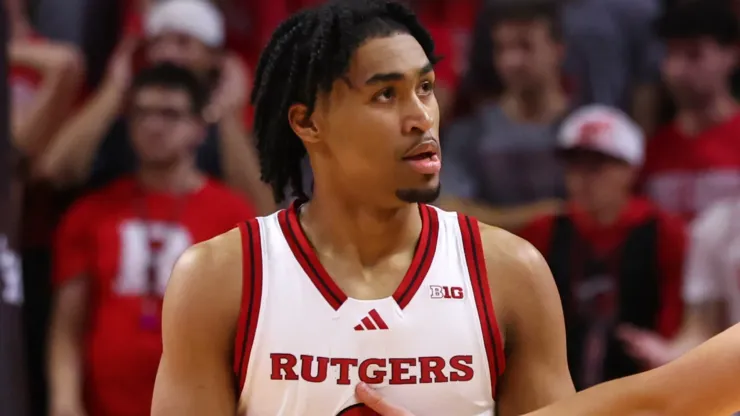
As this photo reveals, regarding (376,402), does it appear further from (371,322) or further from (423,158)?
(423,158)

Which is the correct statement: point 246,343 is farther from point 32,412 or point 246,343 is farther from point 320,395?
point 32,412

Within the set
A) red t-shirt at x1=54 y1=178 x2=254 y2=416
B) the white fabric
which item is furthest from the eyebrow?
the white fabric

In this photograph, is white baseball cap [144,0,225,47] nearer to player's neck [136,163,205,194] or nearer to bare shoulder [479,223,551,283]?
player's neck [136,163,205,194]

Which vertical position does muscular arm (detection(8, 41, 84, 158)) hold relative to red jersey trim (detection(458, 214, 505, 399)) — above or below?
above

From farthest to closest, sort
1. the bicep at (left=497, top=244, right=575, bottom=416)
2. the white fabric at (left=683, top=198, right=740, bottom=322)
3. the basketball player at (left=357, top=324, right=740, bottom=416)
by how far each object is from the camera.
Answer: the white fabric at (left=683, top=198, right=740, bottom=322) → the bicep at (left=497, top=244, right=575, bottom=416) → the basketball player at (left=357, top=324, right=740, bottom=416)

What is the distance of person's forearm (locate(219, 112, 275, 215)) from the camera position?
4.62 meters

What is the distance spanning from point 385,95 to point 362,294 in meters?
0.40

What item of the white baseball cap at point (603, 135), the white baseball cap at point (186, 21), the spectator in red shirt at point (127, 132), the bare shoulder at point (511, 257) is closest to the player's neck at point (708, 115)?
the white baseball cap at point (603, 135)

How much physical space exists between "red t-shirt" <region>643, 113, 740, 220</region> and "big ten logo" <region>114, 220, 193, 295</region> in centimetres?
189

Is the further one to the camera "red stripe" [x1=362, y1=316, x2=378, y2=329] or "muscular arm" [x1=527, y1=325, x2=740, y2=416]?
"red stripe" [x1=362, y1=316, x2=378, y2=329]

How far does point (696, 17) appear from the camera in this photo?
186 inches

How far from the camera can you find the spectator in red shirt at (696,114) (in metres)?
4.61

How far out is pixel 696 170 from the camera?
15.1 feet

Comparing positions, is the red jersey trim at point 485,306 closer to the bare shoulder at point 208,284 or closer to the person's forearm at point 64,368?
the bare shoulder at point 208,284
